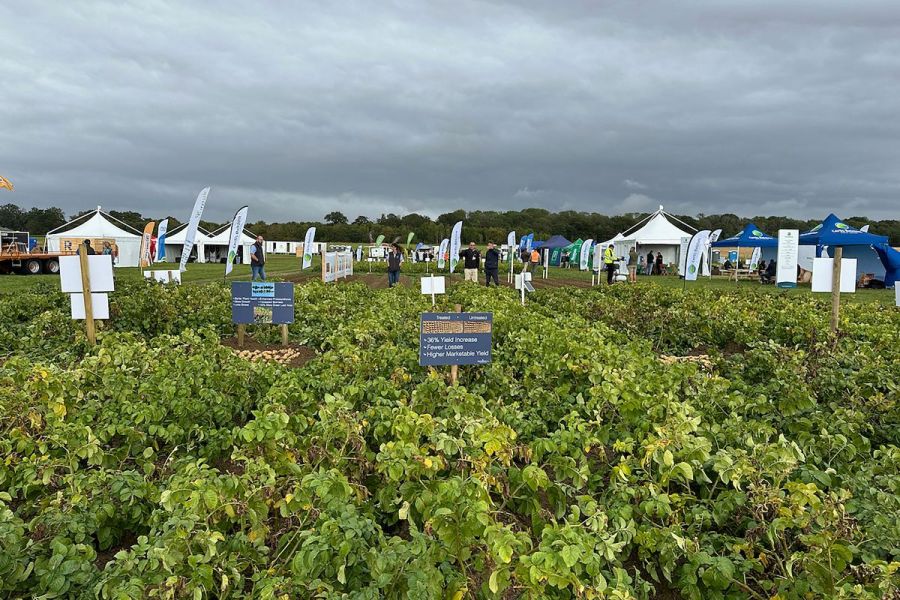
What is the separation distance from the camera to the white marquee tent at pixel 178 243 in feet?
123

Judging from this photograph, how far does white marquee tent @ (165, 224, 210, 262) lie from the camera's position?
3763 cm

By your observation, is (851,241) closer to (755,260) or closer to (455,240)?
(755,260)

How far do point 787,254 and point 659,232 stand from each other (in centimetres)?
1886

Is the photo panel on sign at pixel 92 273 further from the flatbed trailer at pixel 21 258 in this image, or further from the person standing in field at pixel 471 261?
the flatbed trailer at pixel 21 258

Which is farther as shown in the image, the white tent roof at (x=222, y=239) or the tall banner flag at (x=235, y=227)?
the white tent roof at (x=222, y=239)

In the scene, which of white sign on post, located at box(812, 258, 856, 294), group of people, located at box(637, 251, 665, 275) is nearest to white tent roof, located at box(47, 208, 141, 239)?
group of people, located at box(637, 251, 665, 275)

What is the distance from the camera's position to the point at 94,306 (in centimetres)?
680

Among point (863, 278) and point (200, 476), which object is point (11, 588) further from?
point (863, 278)

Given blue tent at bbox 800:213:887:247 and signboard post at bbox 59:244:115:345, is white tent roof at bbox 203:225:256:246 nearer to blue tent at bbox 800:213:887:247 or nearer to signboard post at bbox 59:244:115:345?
signboard post at bbox 59:244:115:345

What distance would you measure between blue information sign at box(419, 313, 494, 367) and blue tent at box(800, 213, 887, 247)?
73.4 ft

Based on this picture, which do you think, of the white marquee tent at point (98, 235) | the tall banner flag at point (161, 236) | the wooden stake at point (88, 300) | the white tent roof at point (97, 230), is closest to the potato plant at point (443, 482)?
the wooden stake at point (88, 300)

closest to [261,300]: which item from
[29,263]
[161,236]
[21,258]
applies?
[161,236]

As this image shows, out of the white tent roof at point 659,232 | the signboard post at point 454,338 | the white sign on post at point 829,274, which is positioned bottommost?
the signboard post at point 454,338

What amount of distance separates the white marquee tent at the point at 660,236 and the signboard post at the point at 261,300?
1105 inches
